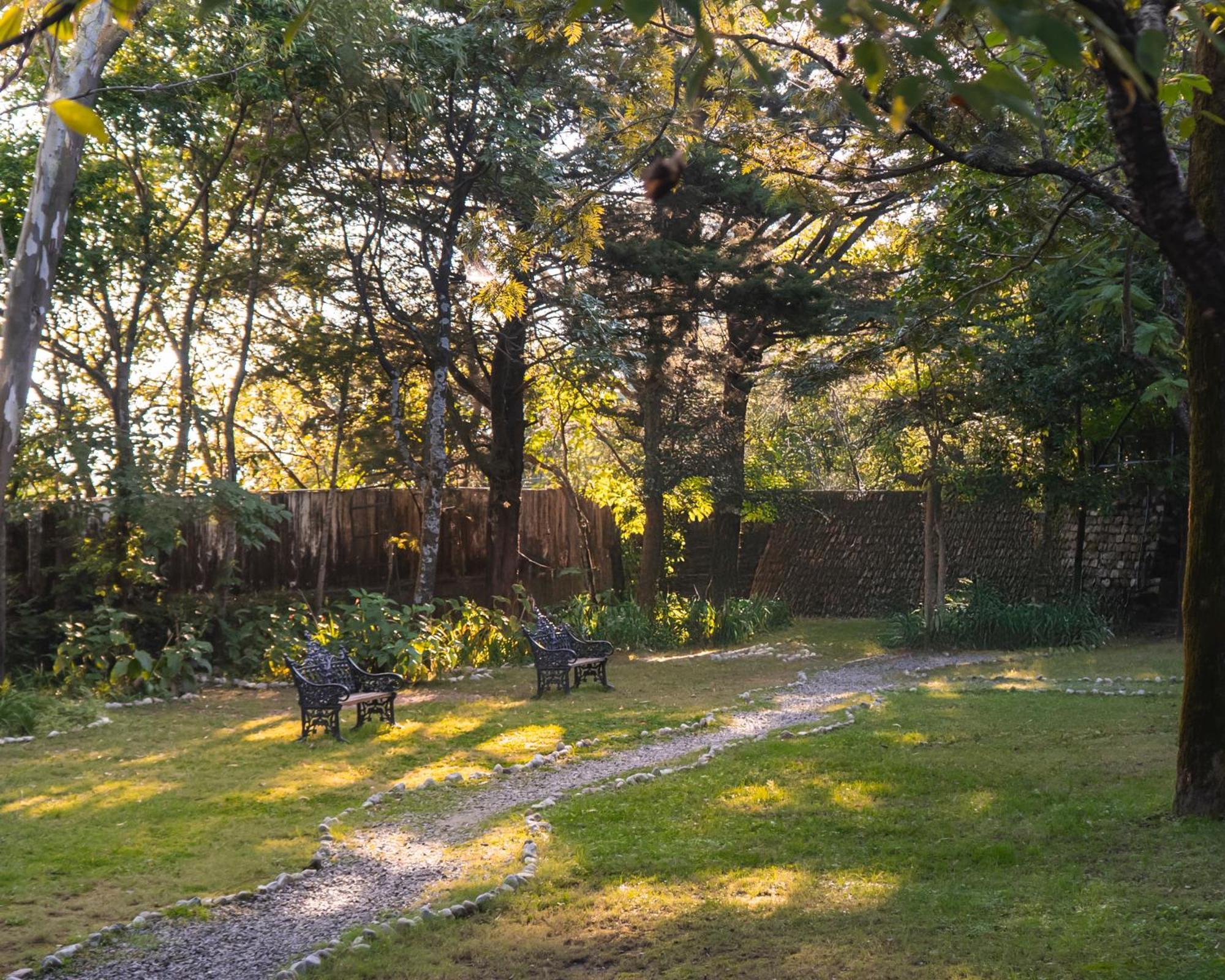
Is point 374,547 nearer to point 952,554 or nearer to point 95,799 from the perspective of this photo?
point 95,799

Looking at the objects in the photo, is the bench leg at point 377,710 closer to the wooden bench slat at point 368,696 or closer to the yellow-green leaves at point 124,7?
the wooden bench slat at point 368,696

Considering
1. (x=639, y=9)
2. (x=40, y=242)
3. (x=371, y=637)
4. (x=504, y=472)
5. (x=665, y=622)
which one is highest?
(x=40, y=242)

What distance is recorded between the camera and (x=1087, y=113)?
640 cm

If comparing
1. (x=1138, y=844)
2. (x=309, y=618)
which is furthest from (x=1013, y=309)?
(x=1138, y=844)

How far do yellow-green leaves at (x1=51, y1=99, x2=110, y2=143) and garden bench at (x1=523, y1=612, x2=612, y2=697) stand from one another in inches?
337

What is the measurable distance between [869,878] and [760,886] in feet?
1.45

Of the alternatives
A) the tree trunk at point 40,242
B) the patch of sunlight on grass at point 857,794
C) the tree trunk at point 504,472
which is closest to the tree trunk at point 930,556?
the tree trunk at point 504,472

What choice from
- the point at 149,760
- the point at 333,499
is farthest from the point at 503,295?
the point at 333,499

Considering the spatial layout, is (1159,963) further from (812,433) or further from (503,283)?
(812,433)

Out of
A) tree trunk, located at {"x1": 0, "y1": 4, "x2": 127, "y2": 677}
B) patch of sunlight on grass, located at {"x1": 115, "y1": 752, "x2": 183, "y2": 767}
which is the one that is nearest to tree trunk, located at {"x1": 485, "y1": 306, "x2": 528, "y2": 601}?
tree trunk, located at {"x1": 0, "y1": 4, "x2": 127, "y2": 677}

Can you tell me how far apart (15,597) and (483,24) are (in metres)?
6.94

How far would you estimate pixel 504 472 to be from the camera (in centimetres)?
1413

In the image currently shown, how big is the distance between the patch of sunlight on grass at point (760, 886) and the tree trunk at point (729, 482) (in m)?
9.96

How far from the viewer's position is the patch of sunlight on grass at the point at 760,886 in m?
4.24
